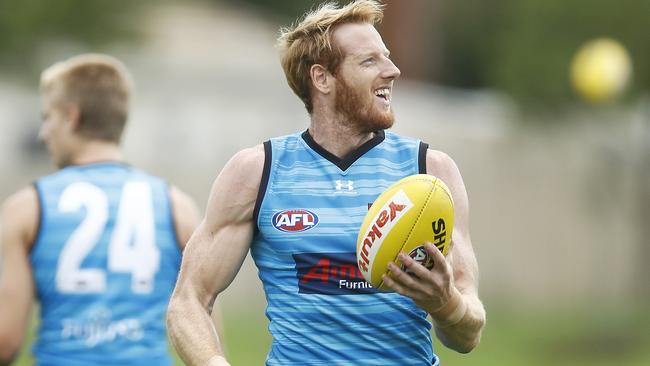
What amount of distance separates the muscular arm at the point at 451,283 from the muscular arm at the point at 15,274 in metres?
2.10

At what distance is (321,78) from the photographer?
17.9ft

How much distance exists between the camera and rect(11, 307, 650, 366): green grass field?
50.3 ft

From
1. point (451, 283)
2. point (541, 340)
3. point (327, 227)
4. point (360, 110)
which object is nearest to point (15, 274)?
point (327, 227)

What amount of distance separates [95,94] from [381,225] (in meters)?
2.47

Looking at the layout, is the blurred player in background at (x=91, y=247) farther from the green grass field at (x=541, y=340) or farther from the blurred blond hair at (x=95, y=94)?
the green grass field at (x=541, y=340)

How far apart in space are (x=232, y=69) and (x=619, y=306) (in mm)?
12798

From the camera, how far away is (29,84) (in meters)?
16.9

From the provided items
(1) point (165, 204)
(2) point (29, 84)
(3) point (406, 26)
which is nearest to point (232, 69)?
(3) point (406, 26)

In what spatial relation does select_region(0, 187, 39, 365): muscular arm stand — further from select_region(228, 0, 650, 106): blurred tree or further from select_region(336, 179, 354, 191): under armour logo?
select_region(228, 0, 650, 106): blurred tree

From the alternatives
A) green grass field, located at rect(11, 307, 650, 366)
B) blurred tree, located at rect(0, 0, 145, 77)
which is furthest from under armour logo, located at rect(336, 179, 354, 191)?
blurred tree, located at rect(0, 0, 145, 77)

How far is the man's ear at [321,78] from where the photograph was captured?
5.43 m

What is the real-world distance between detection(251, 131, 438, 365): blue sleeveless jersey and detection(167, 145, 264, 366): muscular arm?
55 mm

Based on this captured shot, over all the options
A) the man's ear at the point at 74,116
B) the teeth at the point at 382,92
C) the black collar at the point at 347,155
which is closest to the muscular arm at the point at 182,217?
the man's ear at the point at 74,116

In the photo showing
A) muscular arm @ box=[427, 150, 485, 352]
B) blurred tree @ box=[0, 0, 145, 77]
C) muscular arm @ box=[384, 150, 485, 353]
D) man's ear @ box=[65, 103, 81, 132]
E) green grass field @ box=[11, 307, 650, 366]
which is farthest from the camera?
blurred tree @ box=[0, 0, 145, 77]
